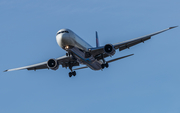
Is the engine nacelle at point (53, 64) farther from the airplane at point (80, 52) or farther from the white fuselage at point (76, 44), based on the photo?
the white fuselage at point (76, 44)

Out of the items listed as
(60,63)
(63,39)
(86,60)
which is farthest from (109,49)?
(60,63)

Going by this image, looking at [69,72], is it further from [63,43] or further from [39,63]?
[63,43]

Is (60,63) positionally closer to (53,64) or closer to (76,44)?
(53,64)

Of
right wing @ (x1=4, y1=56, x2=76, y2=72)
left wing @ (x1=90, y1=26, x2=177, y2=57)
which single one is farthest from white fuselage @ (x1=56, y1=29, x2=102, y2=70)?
right wing @ (x1=4, y1=56, x2=76, y2=72)

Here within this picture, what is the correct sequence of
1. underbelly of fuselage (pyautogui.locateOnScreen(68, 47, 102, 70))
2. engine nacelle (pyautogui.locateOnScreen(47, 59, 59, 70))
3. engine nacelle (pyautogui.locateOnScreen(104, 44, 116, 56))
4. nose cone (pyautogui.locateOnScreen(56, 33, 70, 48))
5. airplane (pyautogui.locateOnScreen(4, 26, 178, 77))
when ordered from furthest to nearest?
engine nacelle (pyautogui.locateOnScreen(47, 59, 59, 70)), engine nacelle (pyautogui.locateOnScreen(104, 44, 116, 56)), underbelly of fuselage (pyautogui.locateOnScreen(68, 47, 102, 70)), airplane (pyautogui.locateOnScreen(4, 26, 178, 77)), nose cone (pyautogui.locateOnScreen(56, 33, 70, 48))

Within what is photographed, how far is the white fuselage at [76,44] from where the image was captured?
4412 cm

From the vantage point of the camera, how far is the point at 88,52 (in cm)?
4916

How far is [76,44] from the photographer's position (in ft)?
152

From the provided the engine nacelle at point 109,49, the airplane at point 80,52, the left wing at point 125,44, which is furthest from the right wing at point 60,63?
the engine nacelle at point 109,49

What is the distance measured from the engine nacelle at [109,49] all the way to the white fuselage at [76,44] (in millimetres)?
2786

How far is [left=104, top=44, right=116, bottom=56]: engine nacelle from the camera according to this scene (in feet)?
156

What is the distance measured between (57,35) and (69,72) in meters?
11.1

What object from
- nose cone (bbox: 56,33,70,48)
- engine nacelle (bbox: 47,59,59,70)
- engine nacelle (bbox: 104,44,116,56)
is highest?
nose cone (bbox: 56,33,70,48)

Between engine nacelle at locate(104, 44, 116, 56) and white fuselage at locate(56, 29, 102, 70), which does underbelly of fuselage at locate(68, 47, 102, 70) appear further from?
engine nacelle at locate(104, 44, 116, 56)
